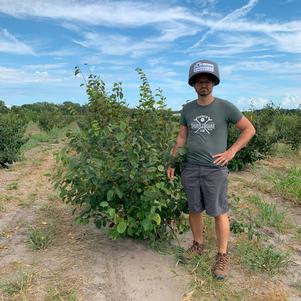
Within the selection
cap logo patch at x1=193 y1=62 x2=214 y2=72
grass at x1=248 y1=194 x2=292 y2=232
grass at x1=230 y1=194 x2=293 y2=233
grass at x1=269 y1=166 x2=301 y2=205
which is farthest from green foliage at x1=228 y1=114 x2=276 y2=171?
cap logo patch at x1=193 y1=62 x2=214 y2=72

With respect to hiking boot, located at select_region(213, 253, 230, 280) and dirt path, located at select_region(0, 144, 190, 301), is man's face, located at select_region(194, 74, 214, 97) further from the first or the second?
dirt path, located at select_region(0, 144, 190, 301)

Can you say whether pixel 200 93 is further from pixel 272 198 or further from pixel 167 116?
pixel 272 198

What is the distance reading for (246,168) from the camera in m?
9.30

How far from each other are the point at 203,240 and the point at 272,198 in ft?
8.62

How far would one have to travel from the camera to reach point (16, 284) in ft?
10.9

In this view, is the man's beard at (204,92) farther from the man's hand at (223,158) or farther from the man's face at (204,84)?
the man's hand at (223,158)

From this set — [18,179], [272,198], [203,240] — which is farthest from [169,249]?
[18,179]

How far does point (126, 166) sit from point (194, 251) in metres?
1.06

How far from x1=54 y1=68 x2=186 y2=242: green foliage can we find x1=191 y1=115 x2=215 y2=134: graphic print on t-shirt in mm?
356

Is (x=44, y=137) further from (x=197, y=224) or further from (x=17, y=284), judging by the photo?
(x=17, y=284)

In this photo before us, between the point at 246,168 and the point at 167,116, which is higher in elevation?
the point at 167,116

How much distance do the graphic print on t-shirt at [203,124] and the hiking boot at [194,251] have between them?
1.12 metres

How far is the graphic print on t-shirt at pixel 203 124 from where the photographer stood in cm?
344

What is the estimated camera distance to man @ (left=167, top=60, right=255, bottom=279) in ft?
11.1
